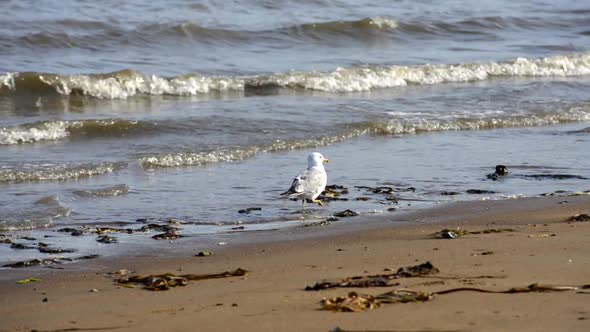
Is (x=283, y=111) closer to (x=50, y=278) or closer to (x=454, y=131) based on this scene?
(x=454, y=131)

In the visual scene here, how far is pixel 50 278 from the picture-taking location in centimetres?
593

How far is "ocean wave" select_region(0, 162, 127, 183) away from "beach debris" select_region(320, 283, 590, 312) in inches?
193

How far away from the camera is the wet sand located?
4684mm

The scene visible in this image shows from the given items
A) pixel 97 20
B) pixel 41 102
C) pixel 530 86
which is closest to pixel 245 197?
pixel 41 102

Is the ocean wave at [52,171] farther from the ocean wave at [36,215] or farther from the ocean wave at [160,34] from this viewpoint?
the ocean wave at [160,34]

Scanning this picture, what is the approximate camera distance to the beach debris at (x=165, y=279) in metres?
5.55

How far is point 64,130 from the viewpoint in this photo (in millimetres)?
11656

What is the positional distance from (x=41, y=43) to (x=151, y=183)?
8313mm

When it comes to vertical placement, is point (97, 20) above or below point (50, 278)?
above

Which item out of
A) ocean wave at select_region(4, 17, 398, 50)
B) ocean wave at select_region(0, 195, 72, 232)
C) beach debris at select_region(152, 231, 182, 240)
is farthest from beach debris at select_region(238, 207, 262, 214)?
ocean wave at select_region(4, 17, 398, 50)

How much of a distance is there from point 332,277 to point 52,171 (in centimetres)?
455

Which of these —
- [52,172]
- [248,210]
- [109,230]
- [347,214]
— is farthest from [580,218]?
[52,172]

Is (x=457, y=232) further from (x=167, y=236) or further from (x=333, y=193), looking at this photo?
(x=333, y=193)

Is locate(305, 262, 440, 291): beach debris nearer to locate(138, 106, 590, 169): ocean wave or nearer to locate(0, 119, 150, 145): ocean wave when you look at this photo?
locate(138, 106, 590, 169): ocean wave
